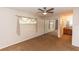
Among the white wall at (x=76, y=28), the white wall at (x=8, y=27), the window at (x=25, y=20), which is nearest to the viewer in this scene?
the white wall at (x=8, y=27)

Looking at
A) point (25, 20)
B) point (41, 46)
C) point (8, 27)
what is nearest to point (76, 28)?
point (41, 46)

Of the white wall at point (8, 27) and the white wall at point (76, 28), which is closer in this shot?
the white wall at point (8, 27)

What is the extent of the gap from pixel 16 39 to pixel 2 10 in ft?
6.05

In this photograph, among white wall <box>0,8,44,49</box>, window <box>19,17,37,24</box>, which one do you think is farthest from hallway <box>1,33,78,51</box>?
window <box>19,17,37,24</box>

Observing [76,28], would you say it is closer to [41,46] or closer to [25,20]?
[41,46]

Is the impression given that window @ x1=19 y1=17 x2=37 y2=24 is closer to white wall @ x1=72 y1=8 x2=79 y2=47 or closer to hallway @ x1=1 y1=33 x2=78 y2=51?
hallway @ x1=1 y1=33 x2=78 y2=51

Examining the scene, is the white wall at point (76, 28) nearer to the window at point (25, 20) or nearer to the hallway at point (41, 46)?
the hallway at point (41, 46)

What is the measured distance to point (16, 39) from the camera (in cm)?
561

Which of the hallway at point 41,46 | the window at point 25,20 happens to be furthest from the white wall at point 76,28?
the window at point 25,20

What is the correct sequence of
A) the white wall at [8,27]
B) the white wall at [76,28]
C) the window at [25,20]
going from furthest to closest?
the window at [25,20] → the white wall at [76,28] → the white wall at [8,27]

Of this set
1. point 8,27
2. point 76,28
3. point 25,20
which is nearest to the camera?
point 8,27

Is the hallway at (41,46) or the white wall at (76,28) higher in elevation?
the white wall at (76,28)
